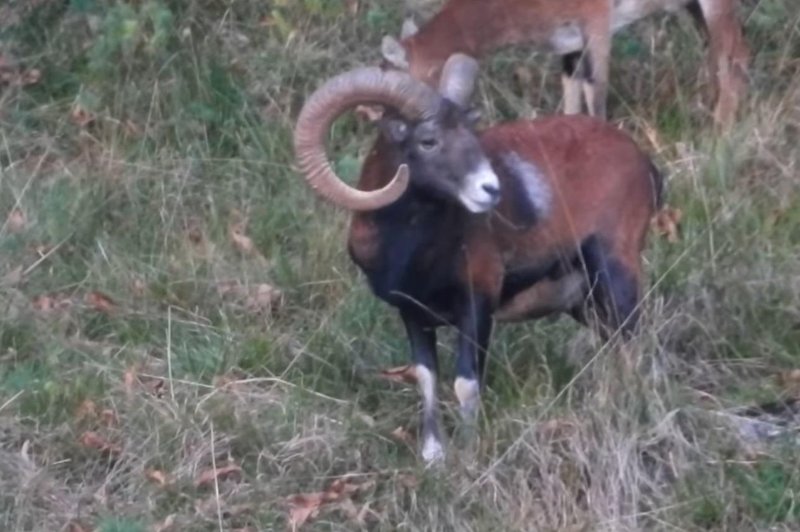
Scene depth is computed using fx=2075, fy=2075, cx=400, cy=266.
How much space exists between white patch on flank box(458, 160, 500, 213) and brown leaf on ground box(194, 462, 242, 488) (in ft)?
4.30

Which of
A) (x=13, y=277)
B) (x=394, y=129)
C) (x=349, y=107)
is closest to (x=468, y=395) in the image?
(x=394, y=129)

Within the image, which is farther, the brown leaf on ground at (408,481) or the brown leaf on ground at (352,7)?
the brown leaf on ground at (352,7)

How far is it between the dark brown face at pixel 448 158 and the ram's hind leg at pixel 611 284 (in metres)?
0.64

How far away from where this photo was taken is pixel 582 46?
37.8ft

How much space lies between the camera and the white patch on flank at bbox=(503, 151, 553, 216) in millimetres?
8336

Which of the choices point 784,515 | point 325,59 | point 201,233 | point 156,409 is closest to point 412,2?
point 325,59

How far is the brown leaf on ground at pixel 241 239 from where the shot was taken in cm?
1005

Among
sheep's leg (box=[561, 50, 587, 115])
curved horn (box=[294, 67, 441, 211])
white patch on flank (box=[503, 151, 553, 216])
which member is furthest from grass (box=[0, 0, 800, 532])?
curved horn (box=[294, 67, 441, 211])

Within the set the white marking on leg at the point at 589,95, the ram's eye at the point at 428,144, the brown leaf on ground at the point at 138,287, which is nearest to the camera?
the ram's eye at the point at 428,144

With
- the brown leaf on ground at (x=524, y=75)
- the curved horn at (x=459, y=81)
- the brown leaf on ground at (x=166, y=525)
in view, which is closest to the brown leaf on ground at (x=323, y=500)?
the brown leaf on ground at (x=166, y=525)

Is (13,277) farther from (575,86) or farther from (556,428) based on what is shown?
(575,86)

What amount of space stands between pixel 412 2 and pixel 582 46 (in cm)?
160

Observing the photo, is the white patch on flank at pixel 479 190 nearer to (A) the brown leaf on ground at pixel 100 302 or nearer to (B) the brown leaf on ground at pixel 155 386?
(B) the brown leaf on ground at pixel 155 386

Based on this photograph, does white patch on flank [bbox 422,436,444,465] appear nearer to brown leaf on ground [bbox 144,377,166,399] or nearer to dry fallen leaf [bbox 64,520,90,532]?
brown leaf on ground [bbox 144,377,166,399]
